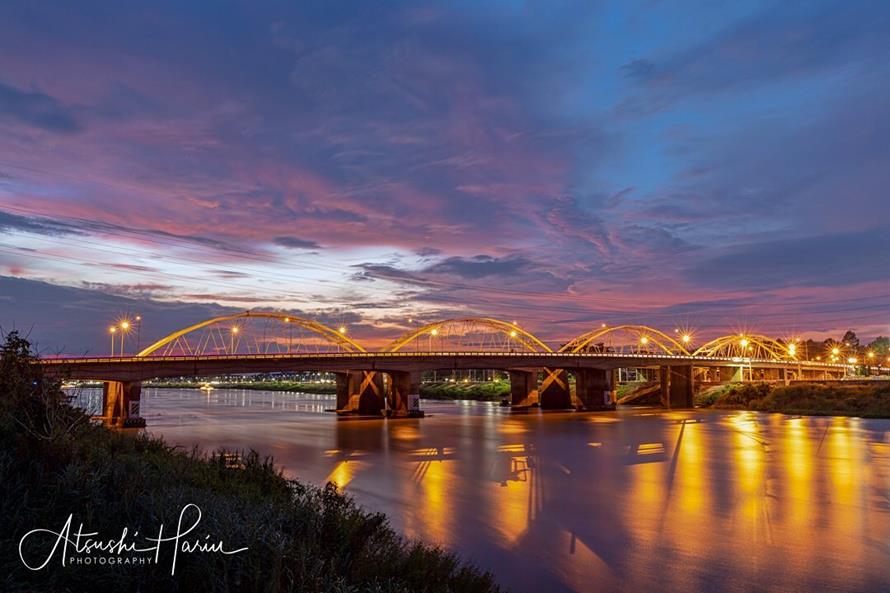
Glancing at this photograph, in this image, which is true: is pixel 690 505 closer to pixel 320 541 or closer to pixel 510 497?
pixel 510 497

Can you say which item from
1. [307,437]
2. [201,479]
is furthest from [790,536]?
[307,437]

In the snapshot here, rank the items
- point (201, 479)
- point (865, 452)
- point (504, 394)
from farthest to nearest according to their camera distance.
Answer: point (504, 394) → point (865, 452) → point (201, 479)

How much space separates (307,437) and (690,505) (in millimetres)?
41244

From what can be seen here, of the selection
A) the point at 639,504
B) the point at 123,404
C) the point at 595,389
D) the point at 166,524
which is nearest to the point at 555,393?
the point at 595,389

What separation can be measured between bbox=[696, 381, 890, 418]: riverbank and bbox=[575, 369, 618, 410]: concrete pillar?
1954 centimetres

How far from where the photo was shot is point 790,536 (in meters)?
18.0

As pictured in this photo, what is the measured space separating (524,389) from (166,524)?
111 m

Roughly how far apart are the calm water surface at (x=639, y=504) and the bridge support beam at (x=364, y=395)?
139ft

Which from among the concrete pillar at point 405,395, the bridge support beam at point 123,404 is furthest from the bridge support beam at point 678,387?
the bridge support beam at point 123,404

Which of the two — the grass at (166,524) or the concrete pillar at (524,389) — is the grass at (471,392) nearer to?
the concrete pillar at (524,389)

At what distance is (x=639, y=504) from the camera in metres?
23.2

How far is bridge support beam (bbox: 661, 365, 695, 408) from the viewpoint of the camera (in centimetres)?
12062

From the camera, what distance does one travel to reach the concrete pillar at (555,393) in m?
114

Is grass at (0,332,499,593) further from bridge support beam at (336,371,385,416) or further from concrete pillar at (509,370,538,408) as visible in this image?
concrete pillar at (509,370,538,408)
